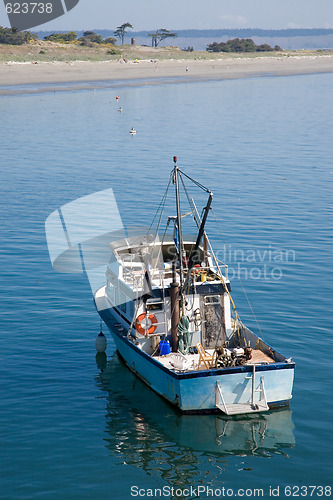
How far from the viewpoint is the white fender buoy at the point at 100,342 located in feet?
78.6

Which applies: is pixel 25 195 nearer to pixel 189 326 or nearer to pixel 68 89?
pixel 189 326

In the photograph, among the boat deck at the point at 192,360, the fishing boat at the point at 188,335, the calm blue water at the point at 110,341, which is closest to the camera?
the calm blue water at the point at 110,341

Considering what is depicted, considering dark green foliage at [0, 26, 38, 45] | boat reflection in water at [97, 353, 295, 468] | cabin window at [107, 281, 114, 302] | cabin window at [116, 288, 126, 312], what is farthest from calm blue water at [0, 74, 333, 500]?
dark green foliage at [0, 26, 38, 45]

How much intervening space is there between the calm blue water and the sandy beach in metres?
44.3

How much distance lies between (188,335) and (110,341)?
18.0 feet

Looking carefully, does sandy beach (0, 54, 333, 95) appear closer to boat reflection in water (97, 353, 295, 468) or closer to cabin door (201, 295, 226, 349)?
cabin door (201, 295, 226, 349)

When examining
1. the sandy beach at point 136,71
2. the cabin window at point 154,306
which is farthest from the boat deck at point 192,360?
the sandy beach at point 136,71

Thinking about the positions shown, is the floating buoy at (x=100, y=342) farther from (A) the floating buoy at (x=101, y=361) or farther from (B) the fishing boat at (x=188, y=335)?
(B) the fishing boat at (x=188, y=335)

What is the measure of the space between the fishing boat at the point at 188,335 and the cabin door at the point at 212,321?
3cm

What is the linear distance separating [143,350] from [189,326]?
178 centimetres

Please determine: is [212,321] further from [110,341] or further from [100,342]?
[110,341]

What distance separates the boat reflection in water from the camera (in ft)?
60.0

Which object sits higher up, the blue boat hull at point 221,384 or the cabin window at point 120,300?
the cabin window at point 120,300

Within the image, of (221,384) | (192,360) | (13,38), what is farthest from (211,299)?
(13,38)
